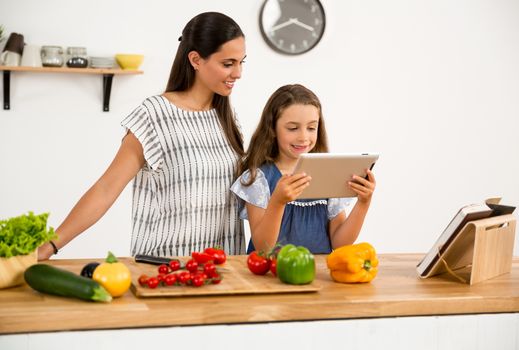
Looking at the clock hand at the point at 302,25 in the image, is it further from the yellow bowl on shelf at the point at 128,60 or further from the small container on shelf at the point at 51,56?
the small container on shelf at the point at 51,56

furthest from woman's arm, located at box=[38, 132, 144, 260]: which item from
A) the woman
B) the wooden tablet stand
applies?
the wooden tablet stand

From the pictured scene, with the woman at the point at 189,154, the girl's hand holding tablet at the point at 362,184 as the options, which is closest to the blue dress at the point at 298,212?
the woman at the point at 189,154

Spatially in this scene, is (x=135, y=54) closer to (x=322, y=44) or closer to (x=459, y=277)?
(x=322, y=44)

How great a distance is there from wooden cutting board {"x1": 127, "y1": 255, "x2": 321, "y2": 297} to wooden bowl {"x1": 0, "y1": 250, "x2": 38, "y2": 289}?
29cm

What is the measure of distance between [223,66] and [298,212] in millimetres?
571

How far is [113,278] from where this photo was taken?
196 centimetres

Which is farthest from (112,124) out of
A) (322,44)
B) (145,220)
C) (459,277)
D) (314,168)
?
(459,277)

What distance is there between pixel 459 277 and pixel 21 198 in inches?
118

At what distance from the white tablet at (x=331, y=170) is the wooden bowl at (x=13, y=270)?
842 mm

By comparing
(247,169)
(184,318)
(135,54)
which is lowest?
(184,318)

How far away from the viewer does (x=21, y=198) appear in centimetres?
462

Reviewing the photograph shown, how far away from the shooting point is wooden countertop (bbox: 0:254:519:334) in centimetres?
182

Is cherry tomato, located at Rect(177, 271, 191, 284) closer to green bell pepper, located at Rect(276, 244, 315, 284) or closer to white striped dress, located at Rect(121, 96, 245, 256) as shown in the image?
green bell pepper, located at Rect(276, 244, 315, 284)

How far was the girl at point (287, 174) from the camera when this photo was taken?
108 inches
